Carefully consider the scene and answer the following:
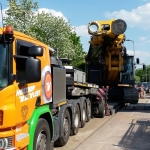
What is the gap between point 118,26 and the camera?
12.5 metres

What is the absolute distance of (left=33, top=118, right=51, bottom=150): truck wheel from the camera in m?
5.07

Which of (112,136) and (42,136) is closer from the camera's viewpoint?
(42,136)

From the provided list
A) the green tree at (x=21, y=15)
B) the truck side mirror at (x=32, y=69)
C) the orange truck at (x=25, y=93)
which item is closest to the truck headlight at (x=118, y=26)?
the orange truck at (x=25, y=93)

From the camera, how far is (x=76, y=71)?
8.90 m

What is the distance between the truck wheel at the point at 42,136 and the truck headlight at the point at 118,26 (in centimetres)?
773

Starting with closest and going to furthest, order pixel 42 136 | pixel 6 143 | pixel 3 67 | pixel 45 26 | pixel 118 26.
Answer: pixel 6 143
pixel 3 67
pixel 42 136
pixel 118 26
pixel 45 26

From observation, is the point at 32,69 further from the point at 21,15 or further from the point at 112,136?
the point at 21,15

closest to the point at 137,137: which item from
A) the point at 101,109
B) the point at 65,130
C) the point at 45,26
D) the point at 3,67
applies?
the point at 65,130

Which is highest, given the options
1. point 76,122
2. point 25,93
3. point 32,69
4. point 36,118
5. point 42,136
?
point 32,69

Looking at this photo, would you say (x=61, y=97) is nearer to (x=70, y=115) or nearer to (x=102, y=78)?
(x=70, y=115)

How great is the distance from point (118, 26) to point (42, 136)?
8.16 metres

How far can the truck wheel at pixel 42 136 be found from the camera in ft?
16.6

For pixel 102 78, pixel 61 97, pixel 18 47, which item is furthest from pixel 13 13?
pixel 18 47

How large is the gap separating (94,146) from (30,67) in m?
3.82
